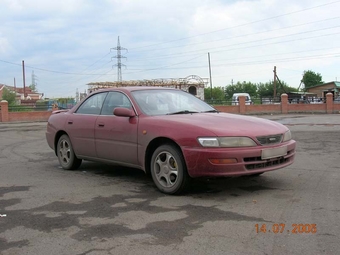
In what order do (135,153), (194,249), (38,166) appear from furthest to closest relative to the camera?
(38,166) < (135,153) < (194,249)

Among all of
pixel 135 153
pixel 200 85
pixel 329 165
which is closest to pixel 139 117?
pixel 135 153

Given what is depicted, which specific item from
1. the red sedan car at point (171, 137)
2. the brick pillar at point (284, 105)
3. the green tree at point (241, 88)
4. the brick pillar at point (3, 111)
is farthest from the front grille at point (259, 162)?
the green tree at point (241, 88)

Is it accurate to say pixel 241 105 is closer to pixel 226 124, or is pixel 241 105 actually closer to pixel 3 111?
pixel 3 111

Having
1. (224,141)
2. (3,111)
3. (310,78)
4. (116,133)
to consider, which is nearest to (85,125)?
(116,133)

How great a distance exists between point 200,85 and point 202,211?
47.7 meters

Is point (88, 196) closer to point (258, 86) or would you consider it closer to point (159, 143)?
point (159, 143)

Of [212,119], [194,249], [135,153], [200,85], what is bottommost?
[194,249]

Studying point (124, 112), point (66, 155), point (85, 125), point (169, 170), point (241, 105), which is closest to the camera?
point (169, 170)

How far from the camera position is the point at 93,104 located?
22.4 ft

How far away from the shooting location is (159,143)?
5.46 metres

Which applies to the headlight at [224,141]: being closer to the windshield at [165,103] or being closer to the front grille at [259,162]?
the front grille at [259,162]

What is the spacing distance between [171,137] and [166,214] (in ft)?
3.70

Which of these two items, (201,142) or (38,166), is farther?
(38,166)
